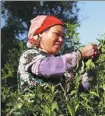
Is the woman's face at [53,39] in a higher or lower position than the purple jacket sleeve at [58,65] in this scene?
higher

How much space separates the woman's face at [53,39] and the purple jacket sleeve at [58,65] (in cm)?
31

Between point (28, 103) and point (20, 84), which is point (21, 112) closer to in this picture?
point (28, 103)

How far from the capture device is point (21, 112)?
2.20 metres

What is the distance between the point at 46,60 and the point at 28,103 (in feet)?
0.80

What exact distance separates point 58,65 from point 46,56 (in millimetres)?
240

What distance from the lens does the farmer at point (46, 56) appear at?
2.21 m

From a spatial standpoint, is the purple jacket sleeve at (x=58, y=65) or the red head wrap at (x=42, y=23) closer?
the purple jacket sleeve at (x=58, y=65)

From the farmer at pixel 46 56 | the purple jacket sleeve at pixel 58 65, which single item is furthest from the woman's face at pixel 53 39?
the purple jacket sleeve at pixel 58 65

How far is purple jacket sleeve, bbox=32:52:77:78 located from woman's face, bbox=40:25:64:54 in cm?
31

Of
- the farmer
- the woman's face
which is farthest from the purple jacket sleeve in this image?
the woman's face

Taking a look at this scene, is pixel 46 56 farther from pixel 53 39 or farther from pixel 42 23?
pixel 42 23

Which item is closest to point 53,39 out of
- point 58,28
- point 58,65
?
point 58,28

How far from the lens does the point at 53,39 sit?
260cm

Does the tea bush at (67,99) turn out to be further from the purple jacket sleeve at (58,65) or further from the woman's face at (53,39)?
the woman's face at (53,39)
